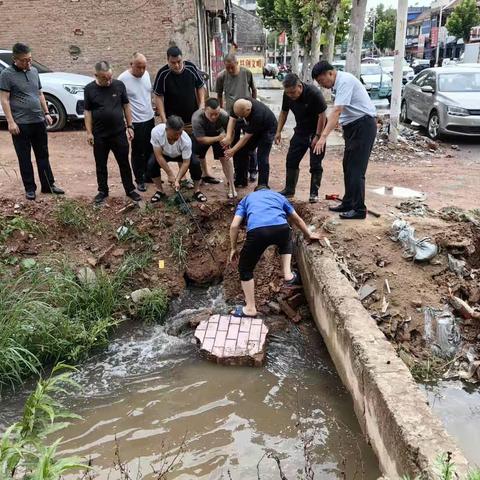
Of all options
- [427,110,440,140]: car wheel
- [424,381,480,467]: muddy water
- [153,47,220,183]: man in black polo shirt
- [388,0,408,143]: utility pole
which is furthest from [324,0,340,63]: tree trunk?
[424,381,480,467]: muddy water

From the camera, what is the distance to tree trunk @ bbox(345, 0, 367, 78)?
11.3 meters

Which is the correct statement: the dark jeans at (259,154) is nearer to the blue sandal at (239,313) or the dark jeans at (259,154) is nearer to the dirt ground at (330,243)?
the dirt ground at (330,243)

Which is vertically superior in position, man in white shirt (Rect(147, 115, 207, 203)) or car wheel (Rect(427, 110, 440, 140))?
man in white shirt (Rect(147, 115, 207, 203))

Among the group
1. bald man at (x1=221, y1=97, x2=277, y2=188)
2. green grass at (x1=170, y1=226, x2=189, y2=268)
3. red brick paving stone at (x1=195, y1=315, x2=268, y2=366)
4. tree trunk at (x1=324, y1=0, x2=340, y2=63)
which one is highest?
tree trunk at (x1=324, y1=0, x2=340, y2=63)

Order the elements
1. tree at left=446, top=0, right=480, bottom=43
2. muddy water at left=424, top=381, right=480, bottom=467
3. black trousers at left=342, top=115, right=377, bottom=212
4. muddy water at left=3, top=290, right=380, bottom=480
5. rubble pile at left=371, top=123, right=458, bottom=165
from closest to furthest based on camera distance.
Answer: muddy water at left=3, top=290, right=380, bottom=480 → muddy water at left=424, top=381, right=480, bottom=467 → black trousers at left=342, top=115, right=377, bottom=212 → rubble pile at left=371, top=123, right=458, bottom=165 → tree at left=446, top=0, right=480, bottom=43

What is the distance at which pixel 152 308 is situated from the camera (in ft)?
18.3

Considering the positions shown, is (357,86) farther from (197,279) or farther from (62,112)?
(62,112)

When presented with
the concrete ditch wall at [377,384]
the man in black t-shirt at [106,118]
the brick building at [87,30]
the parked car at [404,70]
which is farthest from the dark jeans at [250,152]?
the parked car at [404,70]

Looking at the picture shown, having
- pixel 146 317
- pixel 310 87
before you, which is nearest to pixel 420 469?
pixel 146 317

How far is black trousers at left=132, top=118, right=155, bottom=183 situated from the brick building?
22.1 ft

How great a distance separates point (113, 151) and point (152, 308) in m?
2.05

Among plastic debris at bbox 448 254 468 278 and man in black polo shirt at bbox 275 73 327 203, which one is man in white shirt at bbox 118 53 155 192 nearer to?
man in black polo shirt at bbox 275 73 327 203

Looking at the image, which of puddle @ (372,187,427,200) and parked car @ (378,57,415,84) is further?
parked car @ (378,57,415,84)

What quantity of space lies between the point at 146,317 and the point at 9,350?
146cm
